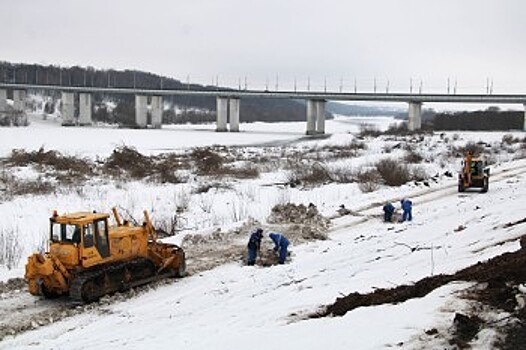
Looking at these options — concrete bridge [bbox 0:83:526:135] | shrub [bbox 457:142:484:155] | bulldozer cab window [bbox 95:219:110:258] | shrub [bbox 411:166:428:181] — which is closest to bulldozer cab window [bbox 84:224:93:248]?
bulldozer cab window [bbox 95:219:110:258]

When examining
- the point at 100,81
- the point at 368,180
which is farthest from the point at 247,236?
the point at 100,81

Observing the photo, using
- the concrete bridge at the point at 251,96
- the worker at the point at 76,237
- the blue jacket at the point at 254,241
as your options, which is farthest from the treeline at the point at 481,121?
the worker at the point at 76,237

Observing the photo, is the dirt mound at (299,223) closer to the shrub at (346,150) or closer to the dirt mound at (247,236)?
the dirt mound at (247,236)

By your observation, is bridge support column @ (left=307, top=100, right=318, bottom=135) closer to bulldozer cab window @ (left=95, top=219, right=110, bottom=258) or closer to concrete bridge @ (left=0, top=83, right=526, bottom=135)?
concrete bridge @ (left=0, top=83, right=526, bottom=135)

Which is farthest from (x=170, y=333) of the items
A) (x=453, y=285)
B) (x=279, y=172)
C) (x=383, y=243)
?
(x=279, y=172)

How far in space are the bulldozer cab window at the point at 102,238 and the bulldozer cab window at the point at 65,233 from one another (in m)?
0.46

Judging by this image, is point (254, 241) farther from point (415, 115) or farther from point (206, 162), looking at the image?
point (415, 115)

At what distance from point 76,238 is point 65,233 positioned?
28cm

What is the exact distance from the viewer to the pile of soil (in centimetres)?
642

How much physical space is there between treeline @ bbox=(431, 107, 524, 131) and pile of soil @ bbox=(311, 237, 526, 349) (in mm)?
93556

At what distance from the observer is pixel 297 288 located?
1127 cm

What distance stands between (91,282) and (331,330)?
21.3ft

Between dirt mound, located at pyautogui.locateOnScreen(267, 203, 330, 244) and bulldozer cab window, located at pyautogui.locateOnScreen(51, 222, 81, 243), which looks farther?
dirt mound, located at pyautogui.locateOnScreen(267, 203, 330, 244)

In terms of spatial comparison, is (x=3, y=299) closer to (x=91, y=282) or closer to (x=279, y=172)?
(x=91, y=282)
